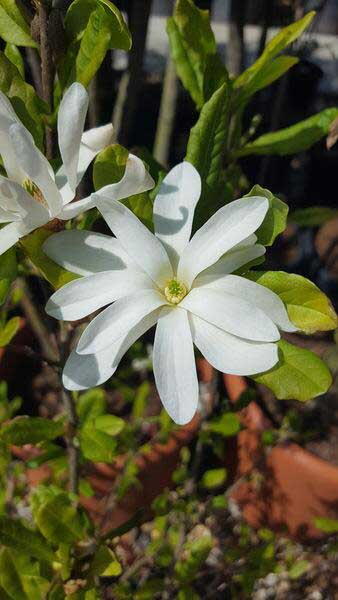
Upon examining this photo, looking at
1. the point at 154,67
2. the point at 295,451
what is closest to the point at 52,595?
the point at 295,451

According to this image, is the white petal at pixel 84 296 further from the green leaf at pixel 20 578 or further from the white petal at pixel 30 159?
the green leaf at pixel 20 578

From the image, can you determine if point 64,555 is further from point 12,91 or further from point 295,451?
point 295,451

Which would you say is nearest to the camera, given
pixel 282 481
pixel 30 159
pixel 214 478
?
pixel 30 159

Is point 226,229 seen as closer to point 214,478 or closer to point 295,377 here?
point 295,377

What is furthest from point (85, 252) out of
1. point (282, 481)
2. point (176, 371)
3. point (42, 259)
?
point (282, 481)

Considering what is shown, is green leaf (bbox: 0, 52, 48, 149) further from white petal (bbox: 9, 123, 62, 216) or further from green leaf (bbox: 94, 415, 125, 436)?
green leaf (bbox: 94, 415, 125, 436)

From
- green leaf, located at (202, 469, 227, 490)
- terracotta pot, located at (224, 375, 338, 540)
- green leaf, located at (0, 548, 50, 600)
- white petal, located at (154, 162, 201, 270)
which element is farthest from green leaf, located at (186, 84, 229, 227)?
terracotta pot, located at (224, 375, 338, 540)
